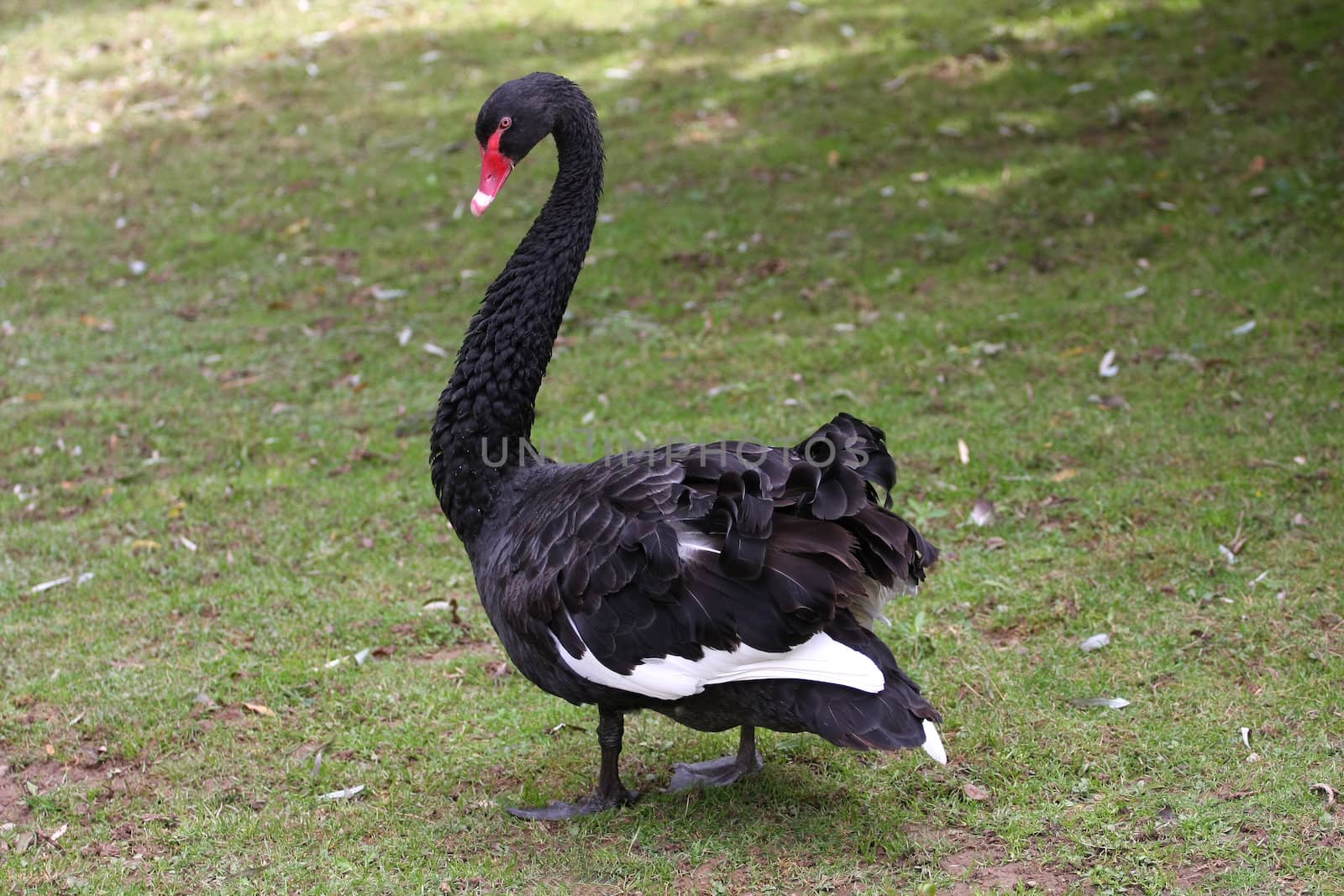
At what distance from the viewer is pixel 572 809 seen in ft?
12.5

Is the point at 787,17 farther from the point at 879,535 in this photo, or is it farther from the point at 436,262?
the point at 879,535

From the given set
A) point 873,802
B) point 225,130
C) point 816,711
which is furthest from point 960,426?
point 225,130

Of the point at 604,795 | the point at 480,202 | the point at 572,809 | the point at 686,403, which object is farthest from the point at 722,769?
the point at 686,403

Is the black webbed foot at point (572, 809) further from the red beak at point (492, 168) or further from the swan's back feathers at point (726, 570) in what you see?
the red beak at point (492, 168)

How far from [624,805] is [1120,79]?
8.46 metres

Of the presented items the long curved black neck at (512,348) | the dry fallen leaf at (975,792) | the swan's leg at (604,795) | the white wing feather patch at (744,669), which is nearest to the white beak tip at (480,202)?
the long curved black neck at (512,348)

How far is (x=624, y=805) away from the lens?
3846 millimetres

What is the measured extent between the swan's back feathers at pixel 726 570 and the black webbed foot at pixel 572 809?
0.57 meters

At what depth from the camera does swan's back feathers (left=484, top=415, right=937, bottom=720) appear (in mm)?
3191

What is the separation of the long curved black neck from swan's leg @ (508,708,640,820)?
80 centimetres

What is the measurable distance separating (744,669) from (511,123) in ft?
6.22

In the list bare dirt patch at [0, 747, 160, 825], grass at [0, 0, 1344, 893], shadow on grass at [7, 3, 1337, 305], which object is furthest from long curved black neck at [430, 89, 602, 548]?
shadow on grass at [7, 3, 1337, 305]

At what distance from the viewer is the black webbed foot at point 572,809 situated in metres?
3.79

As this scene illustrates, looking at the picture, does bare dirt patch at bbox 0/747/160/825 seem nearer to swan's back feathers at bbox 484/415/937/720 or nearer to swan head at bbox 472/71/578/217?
swan's back feathers at bbox 484/415/937/720
